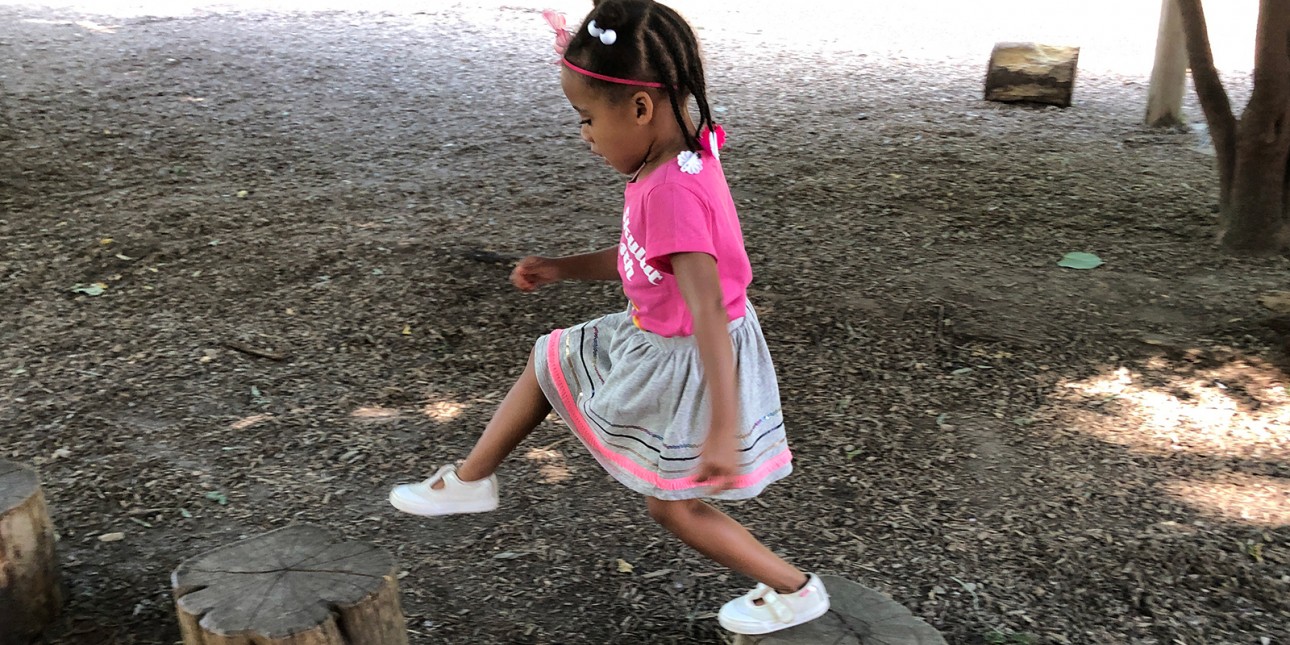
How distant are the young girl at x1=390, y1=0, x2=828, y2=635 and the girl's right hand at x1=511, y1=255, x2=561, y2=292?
133mm

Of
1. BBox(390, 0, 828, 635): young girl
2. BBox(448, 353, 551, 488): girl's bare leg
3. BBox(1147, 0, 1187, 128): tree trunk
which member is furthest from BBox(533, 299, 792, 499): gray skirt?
BBox(1147, 0, 1187, 128): tree trunk

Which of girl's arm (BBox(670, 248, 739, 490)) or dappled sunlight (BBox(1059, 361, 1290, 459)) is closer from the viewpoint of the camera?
girl's arm (BBox(670, 248, 739, 490))

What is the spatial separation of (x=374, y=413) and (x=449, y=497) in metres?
1.31

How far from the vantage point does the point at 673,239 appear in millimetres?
2045

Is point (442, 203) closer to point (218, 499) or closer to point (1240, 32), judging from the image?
point (218, 499)

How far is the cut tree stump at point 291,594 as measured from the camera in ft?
6.93

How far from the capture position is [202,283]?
491 centimetres

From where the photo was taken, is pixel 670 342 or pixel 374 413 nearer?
pixel 670 342

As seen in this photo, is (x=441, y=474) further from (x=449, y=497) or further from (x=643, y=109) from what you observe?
(x=643, y=109)

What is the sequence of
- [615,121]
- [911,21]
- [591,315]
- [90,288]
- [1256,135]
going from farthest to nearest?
[911,21], [1256,135], [90,288], [591,315], [615,121]

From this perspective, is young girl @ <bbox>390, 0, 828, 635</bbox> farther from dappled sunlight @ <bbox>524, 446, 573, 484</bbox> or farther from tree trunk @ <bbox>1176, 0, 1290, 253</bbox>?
tree trunk @ <bbox>1176, 0, 1290, 253</bbox>

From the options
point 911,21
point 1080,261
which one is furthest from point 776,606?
point 911,21

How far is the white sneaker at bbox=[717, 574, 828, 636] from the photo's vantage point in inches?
94.3

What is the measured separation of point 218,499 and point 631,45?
203 centimetres
